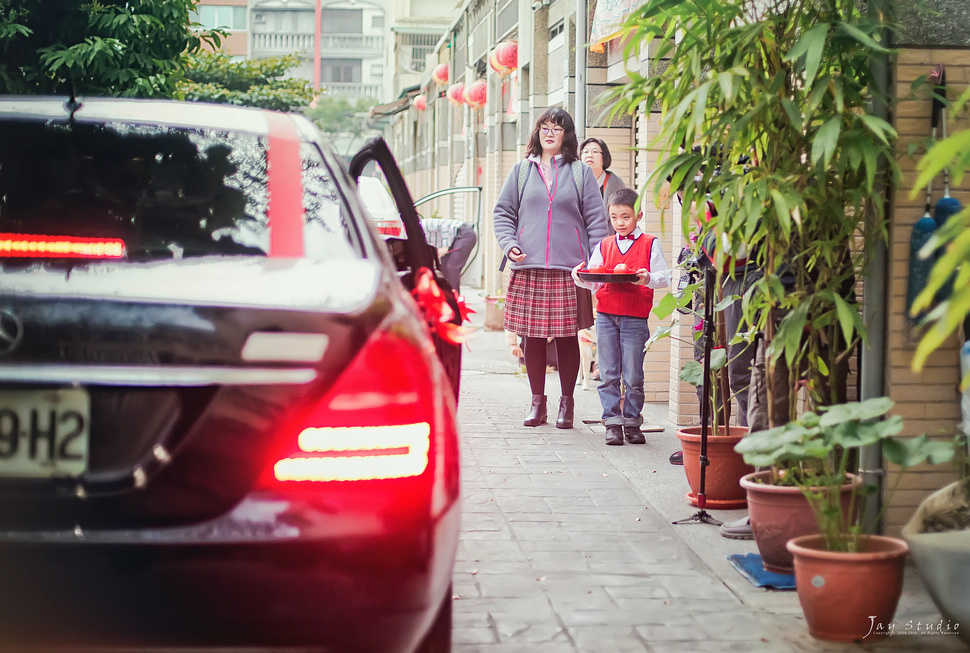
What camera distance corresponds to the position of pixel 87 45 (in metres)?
11.0

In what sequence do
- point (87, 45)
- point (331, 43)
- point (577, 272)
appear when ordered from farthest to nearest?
point (331, 43) → point (87, 45) → point (577, 272)

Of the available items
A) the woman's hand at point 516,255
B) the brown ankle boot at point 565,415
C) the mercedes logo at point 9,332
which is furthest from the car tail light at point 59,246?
the brown ankle boot at point 565,415

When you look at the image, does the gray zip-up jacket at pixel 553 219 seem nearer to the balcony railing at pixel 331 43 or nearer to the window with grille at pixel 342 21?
the balcony railing at pixel 331 43

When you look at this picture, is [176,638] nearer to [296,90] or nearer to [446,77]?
[446,77]

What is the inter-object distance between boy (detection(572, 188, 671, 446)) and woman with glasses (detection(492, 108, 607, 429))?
353mm

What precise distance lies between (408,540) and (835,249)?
3210 millimetres

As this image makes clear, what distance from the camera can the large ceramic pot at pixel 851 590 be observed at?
416 centimetres

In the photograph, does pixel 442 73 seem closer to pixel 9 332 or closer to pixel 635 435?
pixel 635 435

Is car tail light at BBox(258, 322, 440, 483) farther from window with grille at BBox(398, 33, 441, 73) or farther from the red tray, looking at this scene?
window with grille at BBox(398, 33, 441, 73)

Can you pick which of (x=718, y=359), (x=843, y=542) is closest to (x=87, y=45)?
(x=718, y=359)

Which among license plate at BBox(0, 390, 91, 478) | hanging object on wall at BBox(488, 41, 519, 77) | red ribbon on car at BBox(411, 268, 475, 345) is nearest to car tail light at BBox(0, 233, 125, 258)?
license plate at BBox(0, 390, 91, 478)

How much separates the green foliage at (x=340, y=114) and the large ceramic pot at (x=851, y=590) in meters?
79.9

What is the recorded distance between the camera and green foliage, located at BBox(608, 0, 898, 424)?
4.59 m

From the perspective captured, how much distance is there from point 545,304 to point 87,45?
493 cm
